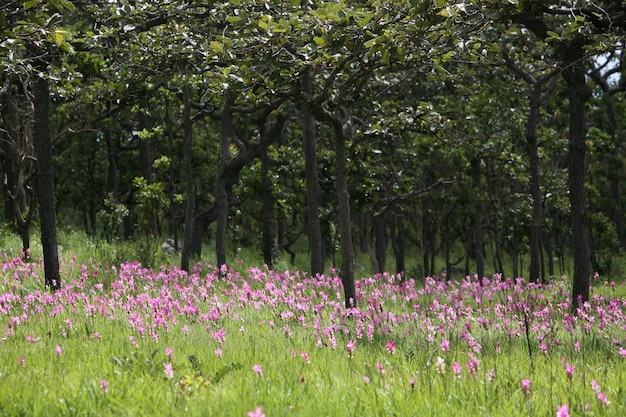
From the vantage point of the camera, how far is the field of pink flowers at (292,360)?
13.7 feet

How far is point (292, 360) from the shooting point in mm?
5477

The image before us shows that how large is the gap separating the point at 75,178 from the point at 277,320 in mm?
29505

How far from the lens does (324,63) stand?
23.3 ft

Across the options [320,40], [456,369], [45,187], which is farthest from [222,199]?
[456,369]

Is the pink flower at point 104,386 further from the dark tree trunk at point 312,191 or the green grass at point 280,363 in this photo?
the dark tree trunk at point 312,191

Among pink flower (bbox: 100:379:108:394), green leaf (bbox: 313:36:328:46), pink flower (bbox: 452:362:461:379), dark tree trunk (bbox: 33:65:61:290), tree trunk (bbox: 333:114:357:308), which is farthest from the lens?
dark tree trunk (bbox: 33:65:61:290)

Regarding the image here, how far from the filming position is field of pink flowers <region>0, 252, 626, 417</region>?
4172 millimetres

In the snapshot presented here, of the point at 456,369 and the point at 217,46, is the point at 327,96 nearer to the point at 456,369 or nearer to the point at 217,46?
the point at 217,46

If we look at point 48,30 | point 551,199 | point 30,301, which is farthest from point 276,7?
point 551,199

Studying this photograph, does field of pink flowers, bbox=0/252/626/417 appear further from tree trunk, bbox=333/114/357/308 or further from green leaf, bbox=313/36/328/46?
green leaf, bbox=313/36/328/46

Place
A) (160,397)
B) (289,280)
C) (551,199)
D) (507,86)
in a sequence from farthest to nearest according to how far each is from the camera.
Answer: (551,199)
(507,86)
(289,280)
(160,397)

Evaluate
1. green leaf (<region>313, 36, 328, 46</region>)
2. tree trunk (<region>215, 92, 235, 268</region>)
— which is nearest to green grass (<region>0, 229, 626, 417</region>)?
green leaf (<region>313, 36, 328, 46</region>)

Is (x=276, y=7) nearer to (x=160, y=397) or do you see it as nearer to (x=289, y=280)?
(x=160, y=397)

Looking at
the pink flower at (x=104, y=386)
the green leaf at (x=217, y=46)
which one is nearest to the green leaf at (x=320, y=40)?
the green leaf at (x=217, y=46)
